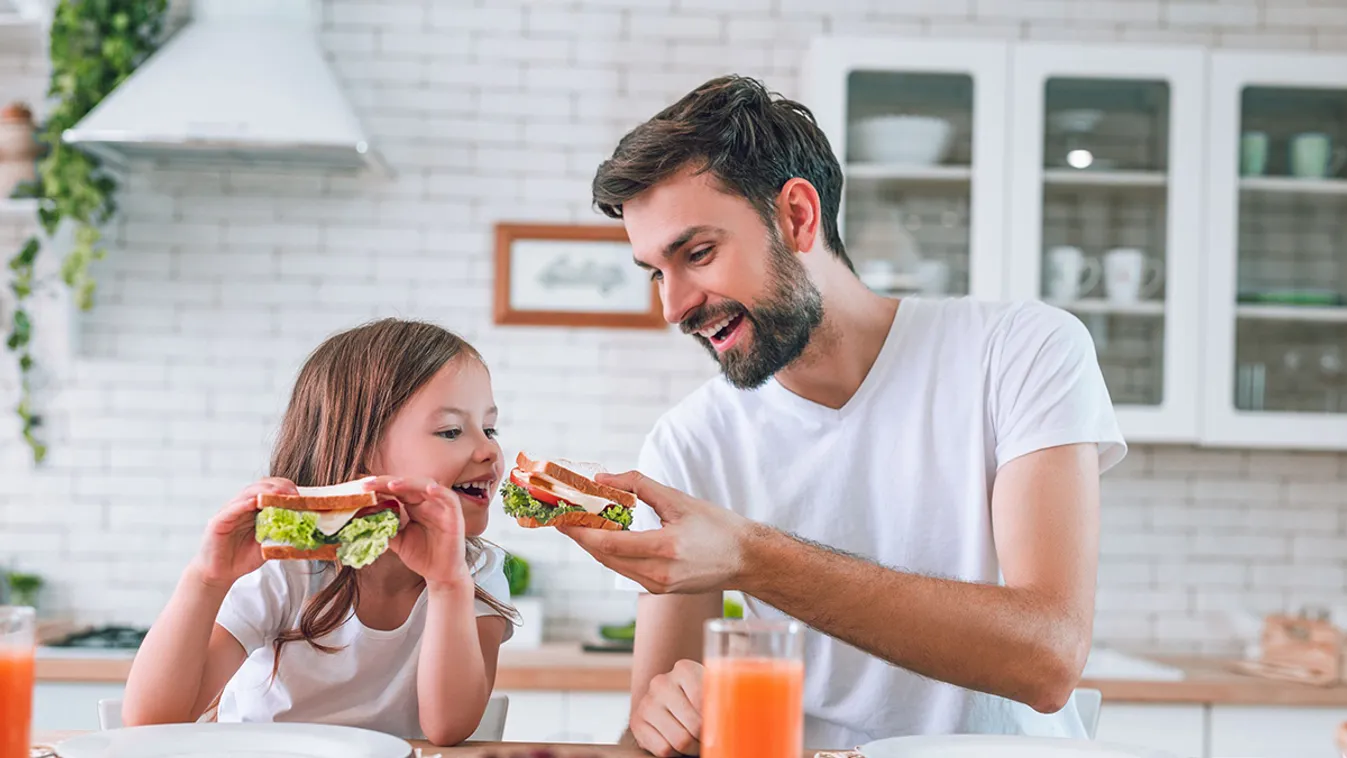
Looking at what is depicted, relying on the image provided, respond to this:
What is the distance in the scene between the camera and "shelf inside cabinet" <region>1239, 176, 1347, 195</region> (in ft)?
11.2

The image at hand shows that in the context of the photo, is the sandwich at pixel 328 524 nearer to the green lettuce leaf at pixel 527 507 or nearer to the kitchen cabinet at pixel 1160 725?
the green lettuce leaf at pixel 527 507

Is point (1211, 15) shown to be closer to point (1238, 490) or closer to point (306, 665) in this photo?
point (1238, 490)

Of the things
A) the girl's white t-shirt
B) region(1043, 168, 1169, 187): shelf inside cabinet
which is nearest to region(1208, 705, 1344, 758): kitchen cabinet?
region(1043, 168, 1169, 187): shelf inside cabinet

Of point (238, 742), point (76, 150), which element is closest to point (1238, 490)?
point (238, 742)

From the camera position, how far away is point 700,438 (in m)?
2.08

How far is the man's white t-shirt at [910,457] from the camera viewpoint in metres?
1.90

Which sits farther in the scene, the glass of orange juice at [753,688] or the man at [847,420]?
the man at [847,420]

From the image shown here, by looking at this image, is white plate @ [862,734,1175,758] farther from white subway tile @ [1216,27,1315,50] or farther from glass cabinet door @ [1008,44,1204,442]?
white subway tile @ [1216,27,1315,50]

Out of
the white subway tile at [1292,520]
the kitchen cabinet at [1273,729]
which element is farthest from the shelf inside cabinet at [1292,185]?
the kitchen cabinet at [1273,729]

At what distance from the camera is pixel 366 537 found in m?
1.51

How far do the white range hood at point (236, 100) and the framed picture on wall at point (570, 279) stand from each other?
441 millimetres

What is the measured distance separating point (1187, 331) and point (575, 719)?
71.9 inches

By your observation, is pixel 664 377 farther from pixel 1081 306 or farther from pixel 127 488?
pixel 127 488

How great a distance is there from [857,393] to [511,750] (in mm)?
836
